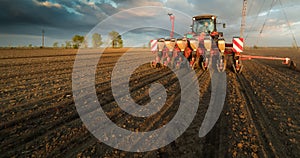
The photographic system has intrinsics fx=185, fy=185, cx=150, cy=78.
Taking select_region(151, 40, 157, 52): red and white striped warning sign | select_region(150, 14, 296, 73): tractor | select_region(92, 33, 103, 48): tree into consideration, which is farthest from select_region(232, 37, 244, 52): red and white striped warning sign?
select_region(92, 33, 103, 48): tree

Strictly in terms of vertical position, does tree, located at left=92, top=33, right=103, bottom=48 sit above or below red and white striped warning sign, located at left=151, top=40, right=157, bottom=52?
above

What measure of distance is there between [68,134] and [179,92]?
3012mm

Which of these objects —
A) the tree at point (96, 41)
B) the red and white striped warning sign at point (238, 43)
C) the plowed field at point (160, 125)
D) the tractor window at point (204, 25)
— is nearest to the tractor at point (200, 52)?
the red and white striped warning sign at point (238, 43)

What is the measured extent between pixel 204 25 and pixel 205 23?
0.41 feet

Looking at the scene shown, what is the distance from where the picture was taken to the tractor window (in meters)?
11.0

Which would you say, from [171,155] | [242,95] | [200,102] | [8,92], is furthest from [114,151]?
[8,92]

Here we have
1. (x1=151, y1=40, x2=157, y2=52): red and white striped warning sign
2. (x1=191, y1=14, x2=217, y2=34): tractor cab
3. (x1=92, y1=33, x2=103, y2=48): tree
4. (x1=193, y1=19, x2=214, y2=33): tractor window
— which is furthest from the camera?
(x1=92, y1=33, x2=103, y2=48): tree

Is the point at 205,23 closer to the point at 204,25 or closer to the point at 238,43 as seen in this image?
the point at 204,25

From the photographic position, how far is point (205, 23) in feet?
36.4

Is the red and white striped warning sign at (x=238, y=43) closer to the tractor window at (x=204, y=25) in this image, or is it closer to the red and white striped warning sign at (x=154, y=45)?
the tractor window at (x=204, y=25)

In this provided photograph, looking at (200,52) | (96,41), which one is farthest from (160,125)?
(96,41)

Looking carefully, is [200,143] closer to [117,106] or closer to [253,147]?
[253,147]

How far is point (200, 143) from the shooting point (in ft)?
8.27

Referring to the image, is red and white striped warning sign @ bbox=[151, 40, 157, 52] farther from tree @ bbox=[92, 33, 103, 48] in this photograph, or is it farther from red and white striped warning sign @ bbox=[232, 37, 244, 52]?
tree @ bbox=[92, 33, 103, 48]
